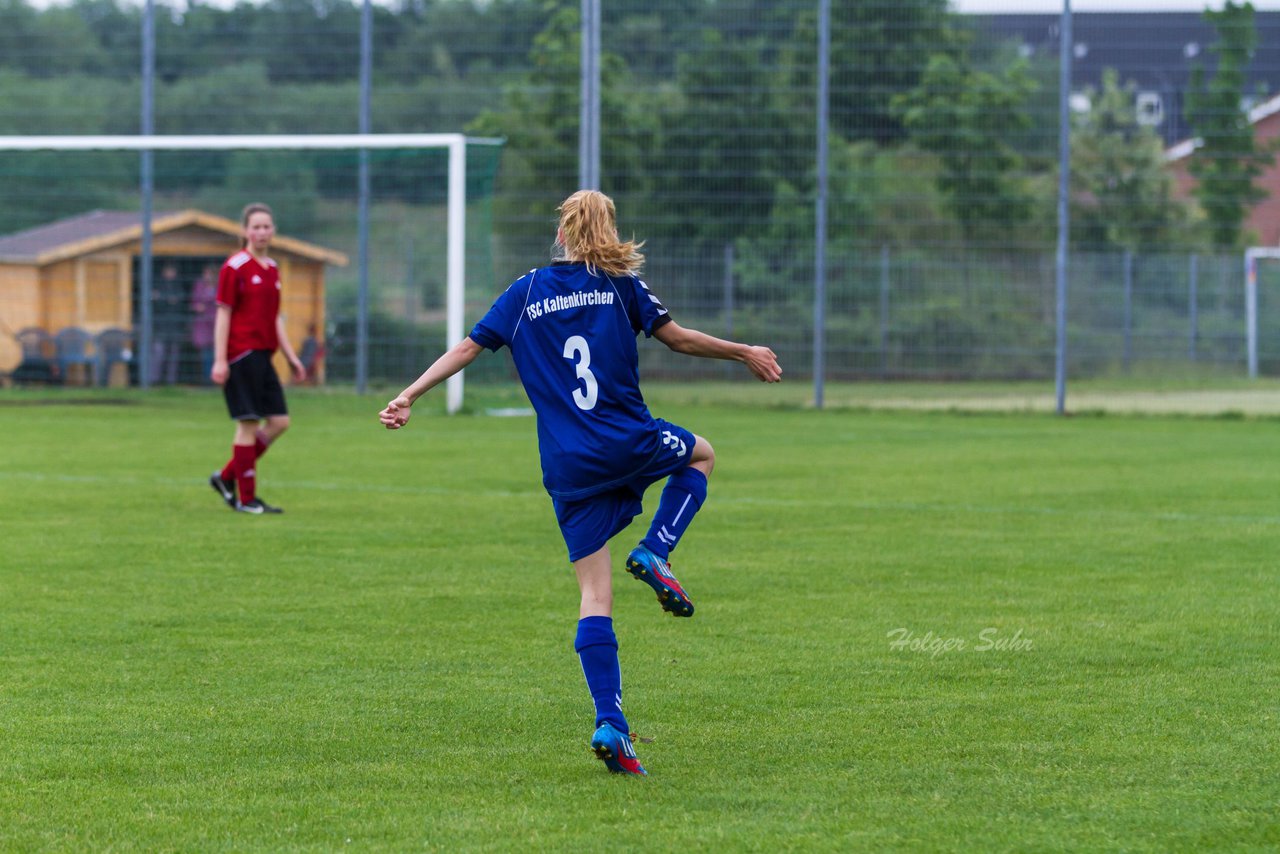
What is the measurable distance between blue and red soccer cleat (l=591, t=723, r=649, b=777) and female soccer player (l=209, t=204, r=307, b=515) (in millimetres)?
6860

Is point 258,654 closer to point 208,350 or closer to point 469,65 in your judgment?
point 208,350

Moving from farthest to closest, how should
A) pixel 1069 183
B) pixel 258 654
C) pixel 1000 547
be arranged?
pixel 1069 183 → pixel 1000 547 → pixel 258 654

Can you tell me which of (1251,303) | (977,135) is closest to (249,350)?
(977,135)

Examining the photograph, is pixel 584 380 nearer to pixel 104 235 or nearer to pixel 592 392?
pixel 592 392

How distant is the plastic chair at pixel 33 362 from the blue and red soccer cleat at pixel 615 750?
1964 centimetres

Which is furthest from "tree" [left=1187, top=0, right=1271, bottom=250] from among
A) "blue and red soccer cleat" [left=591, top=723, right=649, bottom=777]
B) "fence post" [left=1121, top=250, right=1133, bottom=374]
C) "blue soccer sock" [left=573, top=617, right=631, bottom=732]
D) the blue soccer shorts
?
"blue and red soccer cleat" [left=591, top=723, right=649, bottom=777]

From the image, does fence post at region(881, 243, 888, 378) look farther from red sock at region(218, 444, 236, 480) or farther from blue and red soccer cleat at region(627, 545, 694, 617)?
blue and red soccer cleat at region(627, 545, 694, 617)

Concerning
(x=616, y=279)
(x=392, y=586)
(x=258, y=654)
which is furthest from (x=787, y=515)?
(x=616, y=279)

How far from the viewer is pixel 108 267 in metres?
23.8

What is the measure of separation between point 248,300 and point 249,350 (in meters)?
0.34

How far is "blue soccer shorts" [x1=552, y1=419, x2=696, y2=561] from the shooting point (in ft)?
17.5

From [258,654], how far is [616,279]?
238 cm

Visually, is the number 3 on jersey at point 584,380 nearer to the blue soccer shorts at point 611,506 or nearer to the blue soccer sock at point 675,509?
the blue soccer shorts at point 611,506

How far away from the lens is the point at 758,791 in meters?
4.78
